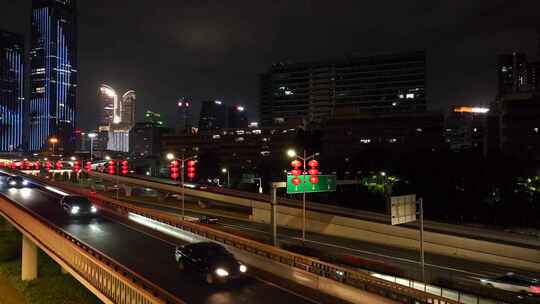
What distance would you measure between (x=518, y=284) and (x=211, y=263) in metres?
19.3

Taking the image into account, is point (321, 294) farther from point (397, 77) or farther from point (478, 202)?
point (397, 77)

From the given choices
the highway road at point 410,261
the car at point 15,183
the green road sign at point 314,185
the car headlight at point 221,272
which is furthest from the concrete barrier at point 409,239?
the car at point 15,183

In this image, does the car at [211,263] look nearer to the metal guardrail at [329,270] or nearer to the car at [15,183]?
the metal guardrail at [329,270]

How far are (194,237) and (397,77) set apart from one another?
566ft

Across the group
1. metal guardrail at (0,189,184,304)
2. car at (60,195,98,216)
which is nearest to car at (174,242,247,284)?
metal guardrail at (0,189,184,304)

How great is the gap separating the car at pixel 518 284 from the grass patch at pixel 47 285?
28.1 meters

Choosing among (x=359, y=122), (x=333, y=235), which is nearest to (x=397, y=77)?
(x=359, y=122)

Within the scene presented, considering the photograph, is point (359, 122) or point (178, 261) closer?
point (178, 261)

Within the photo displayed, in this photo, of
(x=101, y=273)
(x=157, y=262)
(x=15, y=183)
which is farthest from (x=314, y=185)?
(x=15, y=183)

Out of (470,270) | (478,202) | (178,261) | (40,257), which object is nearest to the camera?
(178,261)

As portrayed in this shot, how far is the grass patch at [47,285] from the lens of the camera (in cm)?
3472

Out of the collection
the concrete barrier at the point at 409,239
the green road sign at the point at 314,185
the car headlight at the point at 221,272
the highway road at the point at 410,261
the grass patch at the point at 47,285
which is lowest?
the grass patch at the point at 47,285

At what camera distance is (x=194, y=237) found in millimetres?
33469

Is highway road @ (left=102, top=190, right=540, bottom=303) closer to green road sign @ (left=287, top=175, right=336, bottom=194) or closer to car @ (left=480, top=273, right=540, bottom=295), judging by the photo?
car @ (left=480, top=273, right=540, bottom=295)
